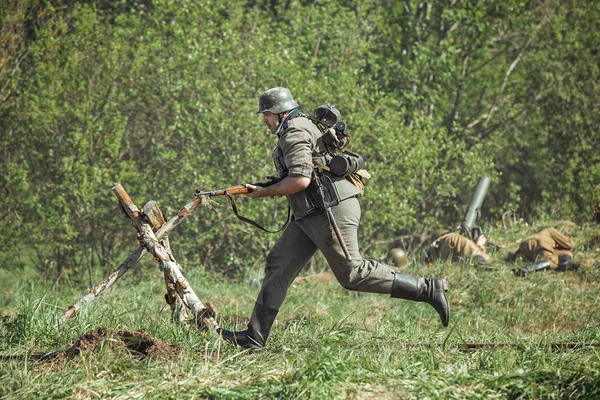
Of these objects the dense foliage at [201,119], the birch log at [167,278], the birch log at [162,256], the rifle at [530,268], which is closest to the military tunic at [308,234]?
the birch log at [162,256]

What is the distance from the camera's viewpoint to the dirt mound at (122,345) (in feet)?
19.2

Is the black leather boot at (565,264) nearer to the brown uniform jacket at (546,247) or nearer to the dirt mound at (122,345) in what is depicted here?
the brown uniform jacket at (546,247)

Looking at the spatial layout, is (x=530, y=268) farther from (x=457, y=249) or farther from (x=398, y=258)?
(x=398, y=258)

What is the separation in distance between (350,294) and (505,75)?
1389cm

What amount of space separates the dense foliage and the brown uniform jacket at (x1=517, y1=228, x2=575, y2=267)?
16.0ft

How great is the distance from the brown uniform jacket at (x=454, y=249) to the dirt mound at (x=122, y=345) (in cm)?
723

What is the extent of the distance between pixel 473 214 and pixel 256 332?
30.6 ft

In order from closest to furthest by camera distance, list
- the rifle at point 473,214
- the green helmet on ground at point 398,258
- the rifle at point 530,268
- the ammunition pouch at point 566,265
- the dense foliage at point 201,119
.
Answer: the rifle at point 530,268 → the ammunition pouch at point 566,265 → the green helmet on ground at point 398,258 → the rifle at point 473,214 → the dense foliage at point 201,119

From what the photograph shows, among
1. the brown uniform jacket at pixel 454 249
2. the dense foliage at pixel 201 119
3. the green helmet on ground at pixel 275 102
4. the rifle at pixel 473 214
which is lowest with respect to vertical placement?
the rifle at pixel 473 214

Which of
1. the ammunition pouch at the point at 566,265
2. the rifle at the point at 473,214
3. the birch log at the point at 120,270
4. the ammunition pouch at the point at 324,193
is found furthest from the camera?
the rifle at the point at 473,214

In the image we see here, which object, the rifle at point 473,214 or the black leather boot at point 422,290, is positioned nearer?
the black leather boot at point 422,290

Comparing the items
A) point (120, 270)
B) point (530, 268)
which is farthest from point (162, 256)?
point (530, 268)

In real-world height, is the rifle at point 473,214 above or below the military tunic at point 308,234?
below

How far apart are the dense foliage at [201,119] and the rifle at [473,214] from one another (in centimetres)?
215
